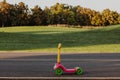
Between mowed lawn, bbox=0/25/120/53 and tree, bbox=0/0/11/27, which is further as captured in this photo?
tree, bbox=0/0/11/27

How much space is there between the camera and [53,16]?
105m

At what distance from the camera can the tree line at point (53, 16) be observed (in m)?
100

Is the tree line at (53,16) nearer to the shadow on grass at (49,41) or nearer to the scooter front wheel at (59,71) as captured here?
the shadow on grass at (49,41)

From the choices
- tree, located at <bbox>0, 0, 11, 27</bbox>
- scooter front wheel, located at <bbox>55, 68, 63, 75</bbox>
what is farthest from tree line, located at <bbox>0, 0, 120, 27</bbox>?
scooter front wheel, located at <bbox>55, 68, 63, 75</bbox>

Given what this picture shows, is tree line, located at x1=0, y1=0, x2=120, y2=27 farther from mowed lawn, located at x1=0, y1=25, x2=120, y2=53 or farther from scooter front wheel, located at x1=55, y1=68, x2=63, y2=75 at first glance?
scooter front wheel, located at x1=55, y1=68, x2=63, y2=75

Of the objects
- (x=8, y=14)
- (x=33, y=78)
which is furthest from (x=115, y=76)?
(x=8, y=14)

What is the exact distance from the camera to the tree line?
100 m

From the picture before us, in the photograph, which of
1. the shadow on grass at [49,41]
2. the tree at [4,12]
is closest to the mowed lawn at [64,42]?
the shadow on grass at [49,41]

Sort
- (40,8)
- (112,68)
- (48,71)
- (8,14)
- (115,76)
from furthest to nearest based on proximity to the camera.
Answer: (40,8)
(8,14)
(112,68)
(48,71)
(115,76)

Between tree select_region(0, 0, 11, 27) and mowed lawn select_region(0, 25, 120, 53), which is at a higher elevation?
tree select_region(0, 0, 11, 27)

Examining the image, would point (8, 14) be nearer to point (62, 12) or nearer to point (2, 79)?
point (62, 12)

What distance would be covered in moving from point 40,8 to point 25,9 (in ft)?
16.0

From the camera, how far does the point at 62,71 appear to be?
38.2 feet

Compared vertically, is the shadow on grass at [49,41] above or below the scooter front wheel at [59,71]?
below
